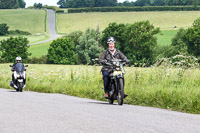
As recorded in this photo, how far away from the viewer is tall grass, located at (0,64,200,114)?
938cm

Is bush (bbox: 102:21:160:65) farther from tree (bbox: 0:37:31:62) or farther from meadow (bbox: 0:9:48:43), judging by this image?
meadow (bbox: 0:9:48:43)

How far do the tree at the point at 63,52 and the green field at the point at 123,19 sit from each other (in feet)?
90.5

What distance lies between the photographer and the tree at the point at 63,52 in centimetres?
9425

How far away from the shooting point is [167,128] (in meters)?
5.96

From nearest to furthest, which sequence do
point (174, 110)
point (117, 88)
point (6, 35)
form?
point (174, 110) < point (117, 88) < point (6, 35)

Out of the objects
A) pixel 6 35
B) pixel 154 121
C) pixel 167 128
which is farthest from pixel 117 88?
pixel 6 35

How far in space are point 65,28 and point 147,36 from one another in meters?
47.8

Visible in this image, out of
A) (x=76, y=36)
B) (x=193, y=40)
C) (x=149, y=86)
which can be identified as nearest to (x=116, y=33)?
(x=76, y=36)

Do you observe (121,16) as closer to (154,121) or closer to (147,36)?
(147,36)

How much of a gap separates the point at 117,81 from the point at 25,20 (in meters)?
139

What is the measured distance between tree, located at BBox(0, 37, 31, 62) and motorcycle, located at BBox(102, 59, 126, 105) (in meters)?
86.5

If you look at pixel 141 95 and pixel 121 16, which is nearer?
pixel 141 95

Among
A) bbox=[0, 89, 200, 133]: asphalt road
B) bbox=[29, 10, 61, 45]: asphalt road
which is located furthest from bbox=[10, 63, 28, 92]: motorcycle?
bbox=[29, 10, 61, 45]: asphalt road

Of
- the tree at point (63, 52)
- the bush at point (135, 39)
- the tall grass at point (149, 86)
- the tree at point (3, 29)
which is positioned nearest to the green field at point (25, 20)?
the tree at point (3, 29)
